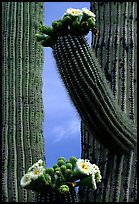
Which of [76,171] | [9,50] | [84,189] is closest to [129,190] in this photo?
[84,189]

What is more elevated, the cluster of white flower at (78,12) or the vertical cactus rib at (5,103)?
the cluster of white flower at (78,12)

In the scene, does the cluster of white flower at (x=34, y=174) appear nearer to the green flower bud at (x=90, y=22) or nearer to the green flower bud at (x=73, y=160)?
the green flower bud at (x=73, y=160)

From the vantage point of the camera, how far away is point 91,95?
4.70 m

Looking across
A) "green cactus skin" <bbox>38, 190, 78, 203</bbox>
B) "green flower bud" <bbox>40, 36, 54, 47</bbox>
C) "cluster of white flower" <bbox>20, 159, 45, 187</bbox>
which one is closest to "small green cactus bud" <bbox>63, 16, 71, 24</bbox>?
"green flower bud" <bbox>40, 36, 54, 47</bbox>

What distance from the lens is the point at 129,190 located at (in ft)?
15.0

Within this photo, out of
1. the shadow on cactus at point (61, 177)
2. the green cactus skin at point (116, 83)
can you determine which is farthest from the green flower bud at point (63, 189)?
the green cactus skin at point (116, 83)

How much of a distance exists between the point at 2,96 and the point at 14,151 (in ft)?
1.87

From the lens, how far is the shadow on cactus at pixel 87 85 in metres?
4.70

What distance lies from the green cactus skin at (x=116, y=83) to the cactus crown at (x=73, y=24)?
1.66 ft

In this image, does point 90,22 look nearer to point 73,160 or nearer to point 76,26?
point 76,26

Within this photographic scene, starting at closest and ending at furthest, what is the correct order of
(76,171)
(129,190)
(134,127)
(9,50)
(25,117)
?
(76,171), (129,190), (134,127), (25,117), (9,50)

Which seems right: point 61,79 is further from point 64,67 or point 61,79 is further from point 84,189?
A: point 84,189

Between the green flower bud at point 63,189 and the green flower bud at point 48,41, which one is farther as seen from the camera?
the green flower bud at point 48,41

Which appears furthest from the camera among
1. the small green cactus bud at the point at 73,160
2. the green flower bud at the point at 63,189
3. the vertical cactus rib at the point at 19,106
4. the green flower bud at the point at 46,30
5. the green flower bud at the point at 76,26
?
the vertical cactus rib at the point at 19,106
